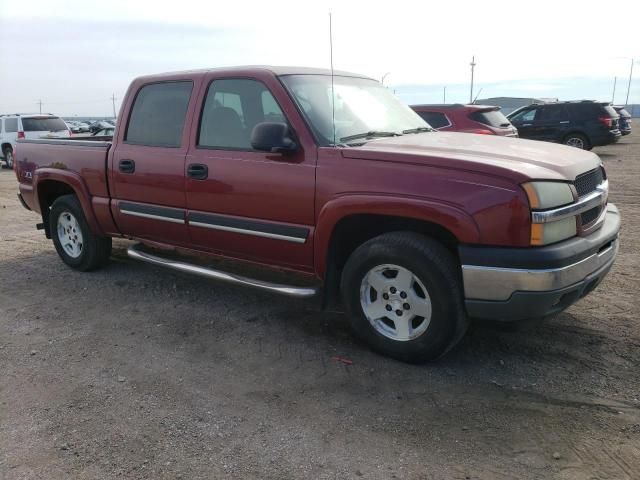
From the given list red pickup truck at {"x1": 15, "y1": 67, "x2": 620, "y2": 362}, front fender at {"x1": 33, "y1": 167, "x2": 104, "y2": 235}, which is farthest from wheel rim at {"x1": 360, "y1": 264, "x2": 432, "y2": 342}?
front fender at {"x1": 33, "y1": 167, "x2": 104, "y2": 235}

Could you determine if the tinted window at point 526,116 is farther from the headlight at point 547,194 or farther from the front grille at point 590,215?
the headlight at point 547,194

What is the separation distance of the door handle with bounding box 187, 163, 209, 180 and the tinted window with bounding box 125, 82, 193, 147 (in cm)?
32

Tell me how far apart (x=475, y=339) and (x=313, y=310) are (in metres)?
1.33

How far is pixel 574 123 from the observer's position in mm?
16453

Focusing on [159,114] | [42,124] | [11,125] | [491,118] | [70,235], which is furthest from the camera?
[11,125]

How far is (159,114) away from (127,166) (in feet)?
1.76

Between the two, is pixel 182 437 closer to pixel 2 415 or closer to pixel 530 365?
pixel 2 415

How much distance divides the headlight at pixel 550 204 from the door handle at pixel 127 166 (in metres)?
3.28

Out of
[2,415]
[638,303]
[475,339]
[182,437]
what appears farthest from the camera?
[638,303]

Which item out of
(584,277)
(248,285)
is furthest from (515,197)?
(248,285)

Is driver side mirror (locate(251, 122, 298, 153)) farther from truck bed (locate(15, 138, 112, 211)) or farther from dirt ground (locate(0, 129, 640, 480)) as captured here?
truck bed (locate(15, 138, 112, 211))

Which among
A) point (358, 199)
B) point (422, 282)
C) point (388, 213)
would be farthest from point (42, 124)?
point (422, 282)

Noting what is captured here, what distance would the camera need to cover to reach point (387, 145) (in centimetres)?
372

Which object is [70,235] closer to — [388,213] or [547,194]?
[388,213]
